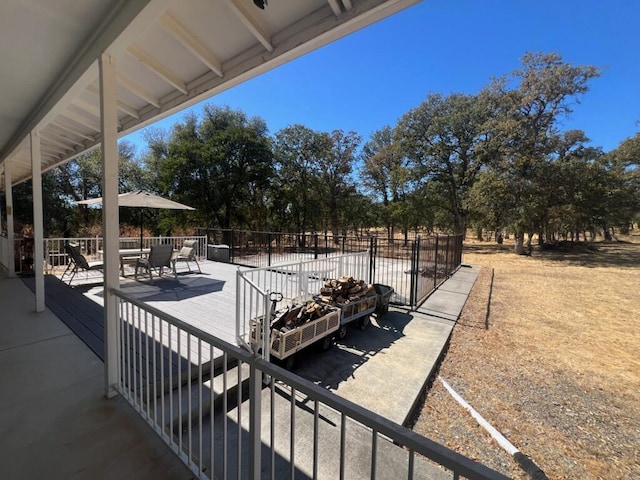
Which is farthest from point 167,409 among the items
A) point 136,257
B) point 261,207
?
point 261,207

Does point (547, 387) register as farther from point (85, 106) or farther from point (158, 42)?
point (85, 106)

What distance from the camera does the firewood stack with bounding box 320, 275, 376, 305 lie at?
420 cm

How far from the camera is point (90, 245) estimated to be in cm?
926

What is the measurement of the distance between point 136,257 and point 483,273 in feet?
36.9

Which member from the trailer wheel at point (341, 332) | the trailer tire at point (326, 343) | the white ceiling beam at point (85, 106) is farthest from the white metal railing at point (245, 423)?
the white ceiling beam at point (85, 106)

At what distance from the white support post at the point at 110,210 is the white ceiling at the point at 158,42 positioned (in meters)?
0.23

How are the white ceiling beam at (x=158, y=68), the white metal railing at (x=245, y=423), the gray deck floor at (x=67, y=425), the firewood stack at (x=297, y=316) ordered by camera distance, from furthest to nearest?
the firewood stack at (x=297, y=316) → the white ceiling beam at (x=158, y=68) → the gray deck floor at (x=67, y=425) → the white metal railing at (x=245, y=423)

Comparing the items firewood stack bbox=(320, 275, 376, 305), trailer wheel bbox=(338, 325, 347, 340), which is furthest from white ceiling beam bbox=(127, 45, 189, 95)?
trailer wheel bbox=(338, 325, 347, 340)

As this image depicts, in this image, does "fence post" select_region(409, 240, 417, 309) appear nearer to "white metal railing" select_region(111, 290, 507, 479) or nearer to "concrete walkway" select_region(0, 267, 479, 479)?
"concrete walkway" select_region(0, 267, 479, 479)

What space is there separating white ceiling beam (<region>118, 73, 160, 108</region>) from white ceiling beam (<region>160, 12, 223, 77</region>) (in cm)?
109

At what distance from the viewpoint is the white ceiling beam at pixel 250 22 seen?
1659 millimetres

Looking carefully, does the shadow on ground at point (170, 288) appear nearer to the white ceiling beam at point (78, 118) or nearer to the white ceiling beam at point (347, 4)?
the white ceiling beam at point (78, 118)

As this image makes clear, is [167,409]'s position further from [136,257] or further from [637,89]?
[637,89]

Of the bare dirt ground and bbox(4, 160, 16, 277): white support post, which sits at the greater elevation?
bbox(4, 160, 16, 277): white support post
